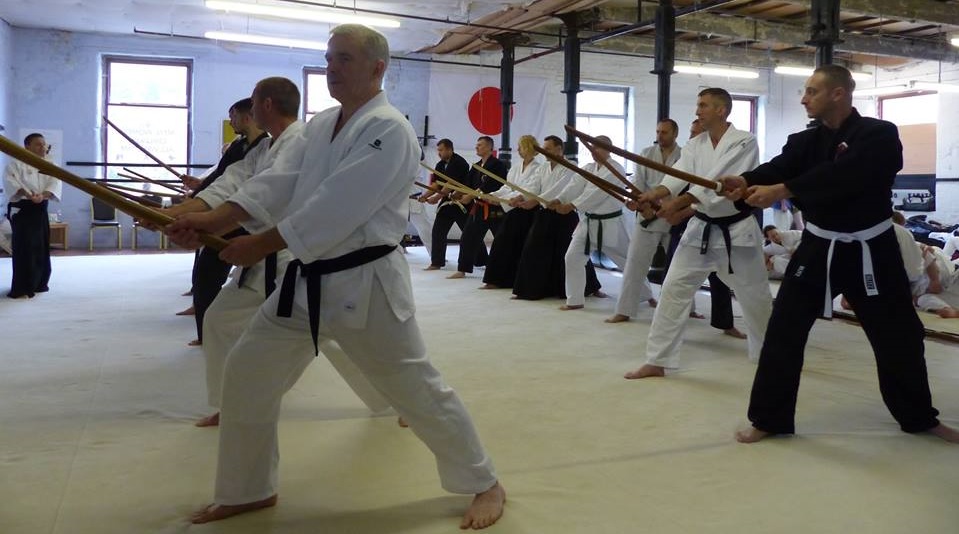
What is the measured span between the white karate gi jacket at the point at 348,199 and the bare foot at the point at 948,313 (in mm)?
5120

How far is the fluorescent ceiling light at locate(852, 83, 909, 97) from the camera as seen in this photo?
1417cm

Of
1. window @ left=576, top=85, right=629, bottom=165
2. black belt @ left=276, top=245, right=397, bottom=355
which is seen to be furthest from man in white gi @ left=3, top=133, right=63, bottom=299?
window @ left=576, top=85, right=629, bottom=165

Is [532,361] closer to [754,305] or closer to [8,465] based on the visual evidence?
[754,305]

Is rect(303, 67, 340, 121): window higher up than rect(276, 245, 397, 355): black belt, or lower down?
higher up

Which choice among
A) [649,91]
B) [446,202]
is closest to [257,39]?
[446,202]

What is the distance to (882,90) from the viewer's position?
14.7 metres

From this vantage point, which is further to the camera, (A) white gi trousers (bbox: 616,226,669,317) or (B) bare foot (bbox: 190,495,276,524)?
(A) white gi trousers (bbox: 616,226,669,317)

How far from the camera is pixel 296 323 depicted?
6.50 ft

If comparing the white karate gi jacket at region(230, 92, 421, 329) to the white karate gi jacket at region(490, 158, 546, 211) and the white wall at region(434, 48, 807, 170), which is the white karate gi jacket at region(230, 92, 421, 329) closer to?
the white karate gi jacket at region(490, 158, 546, 211)

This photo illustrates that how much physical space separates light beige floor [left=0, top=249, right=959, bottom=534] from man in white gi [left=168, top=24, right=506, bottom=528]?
0.18 meters

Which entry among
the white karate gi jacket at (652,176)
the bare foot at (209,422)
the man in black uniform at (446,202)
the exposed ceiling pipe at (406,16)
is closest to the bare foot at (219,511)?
the bare foot at (209,422)

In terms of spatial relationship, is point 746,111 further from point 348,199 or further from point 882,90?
point 348,199

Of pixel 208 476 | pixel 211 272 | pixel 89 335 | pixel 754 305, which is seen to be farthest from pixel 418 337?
pixel 89 335

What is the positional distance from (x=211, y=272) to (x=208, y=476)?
1.49 metres
